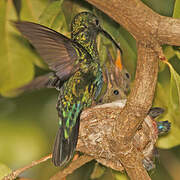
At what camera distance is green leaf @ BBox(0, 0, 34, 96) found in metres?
3.19

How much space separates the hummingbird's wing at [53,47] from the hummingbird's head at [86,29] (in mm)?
517

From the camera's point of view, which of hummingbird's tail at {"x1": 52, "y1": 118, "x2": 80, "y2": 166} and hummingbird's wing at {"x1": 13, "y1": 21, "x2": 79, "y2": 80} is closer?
hummingbird's wing at {"x1": 13, "y1": 21, "x2": 79, "y2": 80}

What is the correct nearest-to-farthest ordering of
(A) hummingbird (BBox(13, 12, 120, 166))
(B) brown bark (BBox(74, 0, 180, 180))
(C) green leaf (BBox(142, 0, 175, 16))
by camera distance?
(B) brown bark (BBox(74, 0, 180, 180)), (A) hummingbird (BBox(13, 12, 120, 166)), (C) green leaf (BBox(142, 0, 175, 16))

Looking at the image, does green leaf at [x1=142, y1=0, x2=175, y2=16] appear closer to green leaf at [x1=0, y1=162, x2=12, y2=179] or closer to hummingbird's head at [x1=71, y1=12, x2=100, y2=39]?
hummingbird's head at [x1=71, y1=12, x2=100, y2=39]

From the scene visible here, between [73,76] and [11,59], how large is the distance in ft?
2.18

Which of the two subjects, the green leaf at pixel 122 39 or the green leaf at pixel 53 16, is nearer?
the green leaf at pixel 53 16

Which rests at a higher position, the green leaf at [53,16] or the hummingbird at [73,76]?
the green leaf at [53,16]

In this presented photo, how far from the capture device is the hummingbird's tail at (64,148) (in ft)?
8.46

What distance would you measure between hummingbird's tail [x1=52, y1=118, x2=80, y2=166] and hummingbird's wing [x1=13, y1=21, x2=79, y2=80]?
0.44 meters

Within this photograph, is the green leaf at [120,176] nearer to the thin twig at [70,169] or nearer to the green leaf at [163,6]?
the thin twig at [70,169]

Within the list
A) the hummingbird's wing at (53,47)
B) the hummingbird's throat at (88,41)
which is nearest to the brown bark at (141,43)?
the hummingbird's wing at (53,47)

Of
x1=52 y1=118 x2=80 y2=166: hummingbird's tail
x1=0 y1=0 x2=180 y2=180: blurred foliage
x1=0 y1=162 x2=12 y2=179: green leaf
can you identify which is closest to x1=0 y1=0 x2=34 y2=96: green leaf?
x1=0 y1=0 x2=180 y2=180: blurred foliage

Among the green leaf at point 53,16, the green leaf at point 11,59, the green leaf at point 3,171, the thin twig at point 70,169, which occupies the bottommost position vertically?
the thin twig at point 70,169

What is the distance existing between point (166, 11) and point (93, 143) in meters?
0.99
